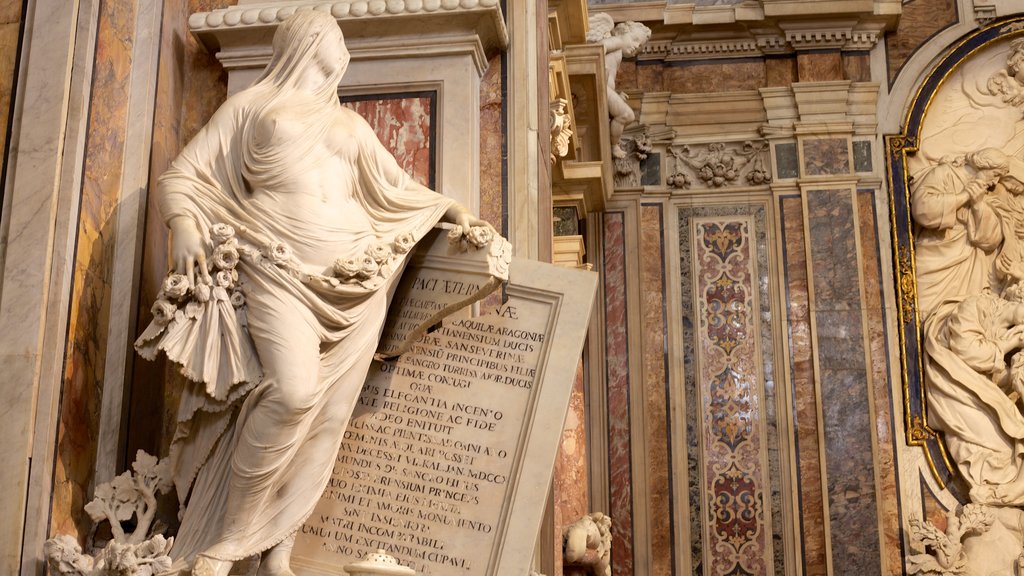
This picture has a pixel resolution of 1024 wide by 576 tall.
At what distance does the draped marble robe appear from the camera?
397cm

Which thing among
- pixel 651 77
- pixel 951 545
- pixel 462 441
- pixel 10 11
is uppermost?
pixel 651 77

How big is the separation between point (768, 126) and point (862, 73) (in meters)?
0.85

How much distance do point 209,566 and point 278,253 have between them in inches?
39.4

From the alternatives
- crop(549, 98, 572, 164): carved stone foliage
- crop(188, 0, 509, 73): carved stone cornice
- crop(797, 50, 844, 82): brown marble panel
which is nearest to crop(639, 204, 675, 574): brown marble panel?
crop(797, 50, 844, 82): brown marble panel

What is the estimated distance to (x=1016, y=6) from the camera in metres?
9.50

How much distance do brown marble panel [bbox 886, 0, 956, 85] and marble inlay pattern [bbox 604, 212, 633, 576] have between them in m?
2.41

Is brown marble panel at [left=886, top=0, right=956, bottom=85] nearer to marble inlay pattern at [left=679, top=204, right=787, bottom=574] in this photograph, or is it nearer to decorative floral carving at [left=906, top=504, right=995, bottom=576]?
marble inlay pattern at [left=679, top=204, right=787, bottom=574]

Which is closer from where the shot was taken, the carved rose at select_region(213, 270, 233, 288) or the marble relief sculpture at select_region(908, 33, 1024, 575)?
the carved rose at select_region(213, 270, 233, 288)

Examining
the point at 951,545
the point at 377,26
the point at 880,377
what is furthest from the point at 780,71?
the point at 377,26

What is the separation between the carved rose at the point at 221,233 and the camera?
409 centimetres

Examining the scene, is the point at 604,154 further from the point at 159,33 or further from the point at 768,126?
the point at 159,33

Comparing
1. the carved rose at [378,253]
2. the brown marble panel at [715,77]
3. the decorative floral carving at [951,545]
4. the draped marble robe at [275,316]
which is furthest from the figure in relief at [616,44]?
the carved rose at [378,253]

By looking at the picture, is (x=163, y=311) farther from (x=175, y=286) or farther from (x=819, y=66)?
(x=819, y=66)

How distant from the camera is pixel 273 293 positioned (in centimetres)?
402
